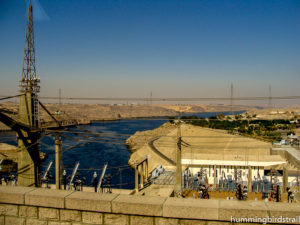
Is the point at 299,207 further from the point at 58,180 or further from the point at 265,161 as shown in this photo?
the point at 265,161

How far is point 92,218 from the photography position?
3.37 m

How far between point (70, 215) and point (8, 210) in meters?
0.85

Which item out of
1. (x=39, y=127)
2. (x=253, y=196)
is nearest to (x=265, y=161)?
(x=253, y=196)

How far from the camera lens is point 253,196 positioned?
14570 millimetres

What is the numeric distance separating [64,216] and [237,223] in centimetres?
197

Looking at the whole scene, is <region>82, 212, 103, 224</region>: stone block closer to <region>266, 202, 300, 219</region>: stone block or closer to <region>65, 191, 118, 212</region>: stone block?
<region>65, 191, 118, 212</region>: stone block

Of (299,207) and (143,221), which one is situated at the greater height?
(299,207)

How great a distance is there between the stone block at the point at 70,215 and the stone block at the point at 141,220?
65cm

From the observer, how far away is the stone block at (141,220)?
323cm

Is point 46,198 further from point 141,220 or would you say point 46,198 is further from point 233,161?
point 233,161

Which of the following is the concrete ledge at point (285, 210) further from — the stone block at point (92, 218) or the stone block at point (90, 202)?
the stone block at point (92, 218)

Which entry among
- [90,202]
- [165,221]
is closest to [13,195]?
[90,202]

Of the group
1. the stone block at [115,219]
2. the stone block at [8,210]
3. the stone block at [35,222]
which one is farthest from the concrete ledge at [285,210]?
the stone block at [8,210]

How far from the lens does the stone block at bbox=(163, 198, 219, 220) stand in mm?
3059
